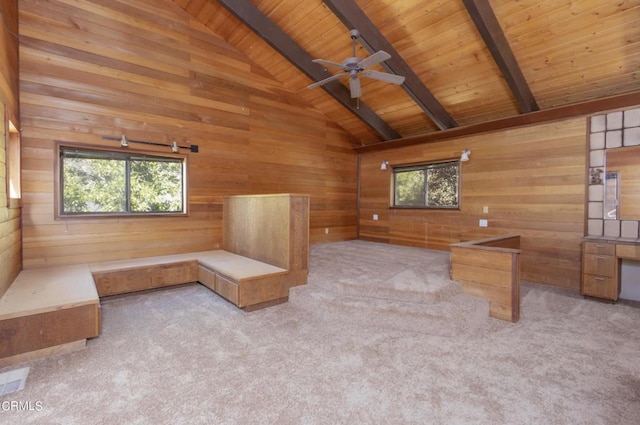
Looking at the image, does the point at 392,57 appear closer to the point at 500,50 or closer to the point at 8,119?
the point at 500,50

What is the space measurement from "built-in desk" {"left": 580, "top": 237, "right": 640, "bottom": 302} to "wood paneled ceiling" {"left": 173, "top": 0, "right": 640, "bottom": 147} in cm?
181

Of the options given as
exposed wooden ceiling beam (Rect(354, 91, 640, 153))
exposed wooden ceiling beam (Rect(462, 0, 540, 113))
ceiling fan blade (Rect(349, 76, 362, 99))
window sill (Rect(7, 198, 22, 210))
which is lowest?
window sill (Rect(7, 198, 22, 210))

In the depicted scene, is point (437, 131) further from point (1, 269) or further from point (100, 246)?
point (1, 269)

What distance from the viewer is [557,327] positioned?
3.10 meters

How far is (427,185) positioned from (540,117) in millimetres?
2158

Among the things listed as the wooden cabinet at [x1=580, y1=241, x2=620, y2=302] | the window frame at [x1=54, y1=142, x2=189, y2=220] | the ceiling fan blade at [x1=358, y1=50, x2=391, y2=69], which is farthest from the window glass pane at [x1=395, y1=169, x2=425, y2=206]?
the window frame at [x1=54, y1=142, x2=189, y2=220]

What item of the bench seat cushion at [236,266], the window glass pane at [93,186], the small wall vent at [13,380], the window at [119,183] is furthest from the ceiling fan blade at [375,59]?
the small wall vent at [13,380]

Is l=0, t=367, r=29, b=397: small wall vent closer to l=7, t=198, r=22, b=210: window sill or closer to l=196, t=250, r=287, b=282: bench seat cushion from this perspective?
l=7, t=198, r=22, b=210: window sill

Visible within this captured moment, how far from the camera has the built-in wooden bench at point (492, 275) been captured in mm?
3166

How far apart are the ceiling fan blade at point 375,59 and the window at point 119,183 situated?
124 inches

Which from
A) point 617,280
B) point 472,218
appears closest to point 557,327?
point 617,280

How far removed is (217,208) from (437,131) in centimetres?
421

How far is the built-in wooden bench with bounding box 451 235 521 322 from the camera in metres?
3.17

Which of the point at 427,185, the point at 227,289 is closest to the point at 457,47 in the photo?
the point at 427,185
